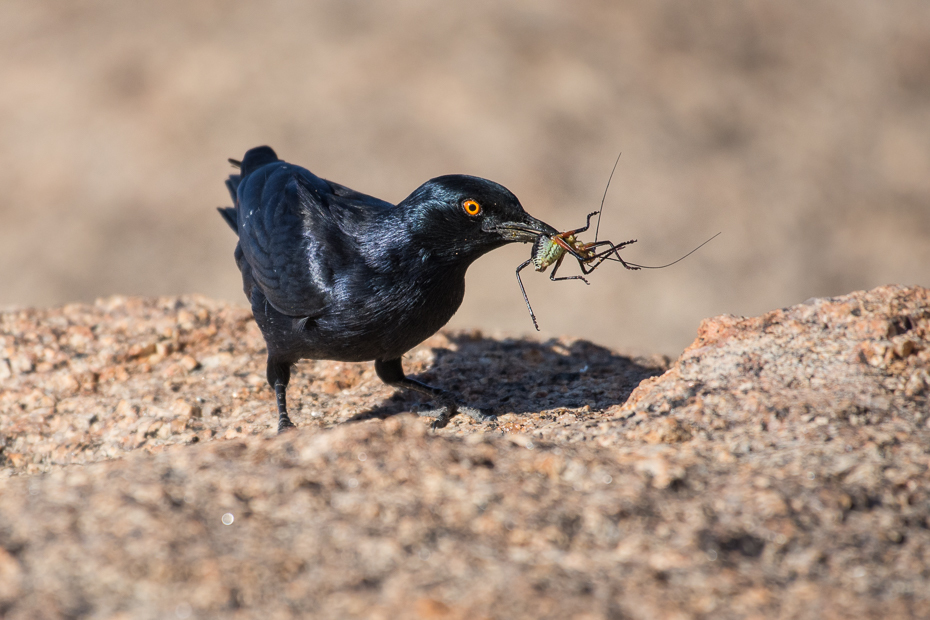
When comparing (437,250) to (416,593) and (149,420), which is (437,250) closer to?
(149,420)

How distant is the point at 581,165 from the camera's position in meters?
13.2

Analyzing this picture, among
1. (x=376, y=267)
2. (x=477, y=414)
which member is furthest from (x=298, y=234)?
(x=477, y=414)

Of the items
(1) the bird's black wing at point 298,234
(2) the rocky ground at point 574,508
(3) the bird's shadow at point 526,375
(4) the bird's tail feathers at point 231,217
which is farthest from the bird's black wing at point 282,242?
(2) the rocky ground at point 574,508

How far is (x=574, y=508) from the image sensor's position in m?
2.75

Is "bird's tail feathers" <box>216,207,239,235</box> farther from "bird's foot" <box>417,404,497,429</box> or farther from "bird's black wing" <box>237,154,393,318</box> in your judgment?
"bird's foot" <box>417,404,497,429</box>

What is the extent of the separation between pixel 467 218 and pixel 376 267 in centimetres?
53

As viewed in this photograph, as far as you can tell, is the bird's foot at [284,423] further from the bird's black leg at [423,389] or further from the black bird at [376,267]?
the bird's black leg at [423,389]

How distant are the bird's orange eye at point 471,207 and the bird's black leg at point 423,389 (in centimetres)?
110

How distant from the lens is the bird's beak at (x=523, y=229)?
14.4 ft

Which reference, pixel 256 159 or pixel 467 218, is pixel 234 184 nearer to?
pixel 256 159

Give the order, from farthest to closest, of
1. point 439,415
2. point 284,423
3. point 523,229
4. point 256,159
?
point 256,159 < point 439,415 < point 284,423 < point 523,229

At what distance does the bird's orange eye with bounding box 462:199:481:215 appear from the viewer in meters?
4.40

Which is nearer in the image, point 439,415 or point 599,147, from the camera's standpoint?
point 439,415

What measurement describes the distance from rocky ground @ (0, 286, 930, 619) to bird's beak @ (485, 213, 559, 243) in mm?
928
